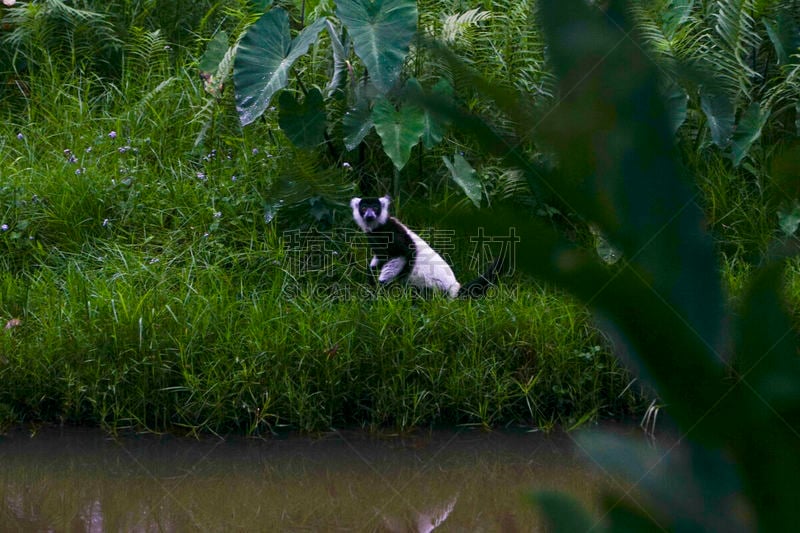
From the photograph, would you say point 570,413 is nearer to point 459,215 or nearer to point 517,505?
point 517,505

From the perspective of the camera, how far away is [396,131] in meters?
4.44

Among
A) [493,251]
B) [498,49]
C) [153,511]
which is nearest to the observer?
[493,251]

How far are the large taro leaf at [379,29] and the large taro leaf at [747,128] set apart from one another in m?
1.73

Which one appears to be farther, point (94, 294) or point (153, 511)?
point (94, 294)

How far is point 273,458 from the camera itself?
3496mm

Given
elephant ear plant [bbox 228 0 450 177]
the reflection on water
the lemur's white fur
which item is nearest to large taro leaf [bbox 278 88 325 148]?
elephant ear plant [bbox 228 0 450 177]

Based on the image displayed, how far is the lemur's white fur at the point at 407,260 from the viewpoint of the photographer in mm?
4352

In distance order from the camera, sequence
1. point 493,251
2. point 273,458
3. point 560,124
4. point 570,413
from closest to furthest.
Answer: point 560,124, point 493,251, point 273,458, point 570,413

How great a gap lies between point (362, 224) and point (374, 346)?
0.77 metres

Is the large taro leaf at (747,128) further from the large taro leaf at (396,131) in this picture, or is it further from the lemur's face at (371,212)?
the lemur's face at (371,212)

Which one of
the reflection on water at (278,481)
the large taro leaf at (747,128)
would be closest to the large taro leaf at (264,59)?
the reflection on water at (278,481)

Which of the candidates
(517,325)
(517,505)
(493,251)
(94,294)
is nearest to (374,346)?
(517,325)

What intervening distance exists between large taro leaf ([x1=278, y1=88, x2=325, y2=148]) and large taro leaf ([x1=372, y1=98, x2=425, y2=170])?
0.30 m

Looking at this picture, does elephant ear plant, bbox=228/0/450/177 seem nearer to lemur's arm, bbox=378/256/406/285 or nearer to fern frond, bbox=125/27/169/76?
lemur's arm, bbox=378/256/406/285
